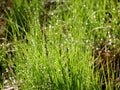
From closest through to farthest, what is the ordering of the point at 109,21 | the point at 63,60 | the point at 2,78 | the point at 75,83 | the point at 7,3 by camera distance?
the point at 75,83 < the point at 63,60 < the point at 2,78 < the point at 109,21 < the point at 7,3

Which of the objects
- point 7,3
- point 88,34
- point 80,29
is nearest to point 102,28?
point 88,34

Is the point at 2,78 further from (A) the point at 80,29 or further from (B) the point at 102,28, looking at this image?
(B) the point at 102,28

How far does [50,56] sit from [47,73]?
0.10 meters

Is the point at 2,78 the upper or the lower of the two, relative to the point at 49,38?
lower

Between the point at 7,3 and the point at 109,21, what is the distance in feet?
4.17

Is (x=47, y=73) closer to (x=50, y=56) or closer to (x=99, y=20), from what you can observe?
(x=50, y=56)

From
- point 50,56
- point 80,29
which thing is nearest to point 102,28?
point 80,29

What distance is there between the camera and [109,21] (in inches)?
102

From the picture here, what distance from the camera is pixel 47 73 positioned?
6.05 ft

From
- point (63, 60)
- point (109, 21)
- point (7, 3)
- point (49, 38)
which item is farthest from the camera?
point (7, 3)

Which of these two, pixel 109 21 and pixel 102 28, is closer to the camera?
pixel 102 28

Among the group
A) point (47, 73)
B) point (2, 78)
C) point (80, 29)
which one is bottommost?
point (2, 78)

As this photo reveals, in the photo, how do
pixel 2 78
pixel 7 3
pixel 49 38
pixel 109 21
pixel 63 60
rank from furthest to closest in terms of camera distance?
pixel 7 3 → pixel 109 21 → pixel 2 78 → pixel 49 38 → pixel 63 60

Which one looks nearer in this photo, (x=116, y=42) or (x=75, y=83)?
(x=75, y=83)
